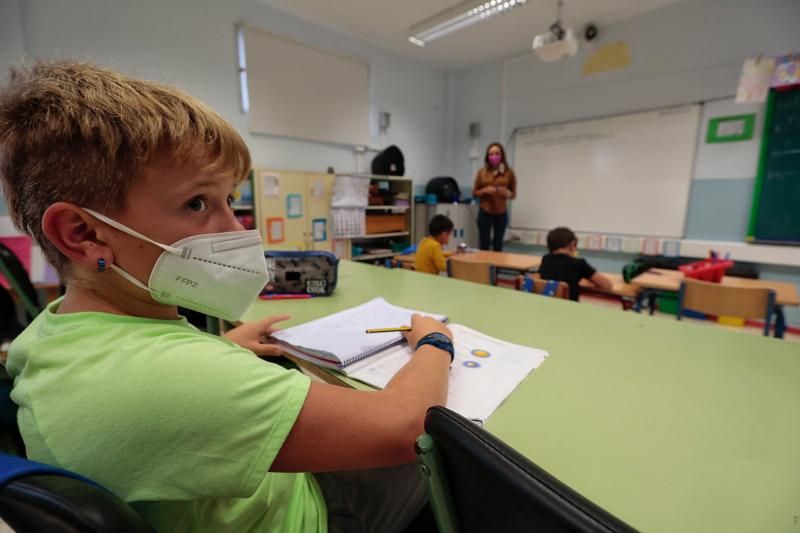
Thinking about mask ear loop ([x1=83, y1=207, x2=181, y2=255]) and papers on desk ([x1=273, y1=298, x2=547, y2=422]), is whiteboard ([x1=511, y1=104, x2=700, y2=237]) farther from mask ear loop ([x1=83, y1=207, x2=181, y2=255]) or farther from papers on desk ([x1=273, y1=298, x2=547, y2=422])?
mask ear loop ([x1=83, y1=207, x2=181, y2=255])

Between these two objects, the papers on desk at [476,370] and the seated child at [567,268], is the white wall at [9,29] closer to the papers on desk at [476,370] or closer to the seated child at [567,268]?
the papers on desk at [476,370]

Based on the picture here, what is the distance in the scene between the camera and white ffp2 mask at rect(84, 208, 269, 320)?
21.5 inches

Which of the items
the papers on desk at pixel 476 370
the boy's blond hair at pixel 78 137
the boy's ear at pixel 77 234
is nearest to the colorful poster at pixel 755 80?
the papers on desk at pixel 476 370

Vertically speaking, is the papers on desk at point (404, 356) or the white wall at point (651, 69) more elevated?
the white wall at point (651, 69)

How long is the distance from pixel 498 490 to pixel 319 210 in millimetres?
4069

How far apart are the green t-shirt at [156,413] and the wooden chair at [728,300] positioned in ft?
8.22

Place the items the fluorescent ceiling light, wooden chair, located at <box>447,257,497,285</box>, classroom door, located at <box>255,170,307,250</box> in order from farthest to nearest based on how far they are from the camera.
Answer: classroom door, located at <box>255,170,307,250</box> < the fluorescent ceiling light < wooden chair, located at <box>447,257,497,285</box>

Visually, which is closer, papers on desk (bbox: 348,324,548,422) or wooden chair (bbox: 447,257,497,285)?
papers on desk (bbox: 348,324,548,422)

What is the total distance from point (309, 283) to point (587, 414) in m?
1.02

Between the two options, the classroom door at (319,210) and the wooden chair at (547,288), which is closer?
the wooden chair at (547,288)

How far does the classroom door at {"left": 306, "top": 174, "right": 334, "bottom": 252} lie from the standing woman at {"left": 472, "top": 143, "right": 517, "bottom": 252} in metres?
1.95

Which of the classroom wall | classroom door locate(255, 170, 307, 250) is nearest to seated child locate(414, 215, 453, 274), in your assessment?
classroom door locate(255, 170, 307, 250)

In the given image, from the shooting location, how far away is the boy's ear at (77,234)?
1.57 feet

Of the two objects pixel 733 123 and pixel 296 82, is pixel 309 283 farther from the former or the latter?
pixel 733 123
